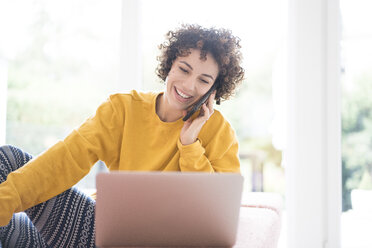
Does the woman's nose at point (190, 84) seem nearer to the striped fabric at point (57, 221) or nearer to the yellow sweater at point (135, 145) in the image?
the yellow sweater at point (135, 145)

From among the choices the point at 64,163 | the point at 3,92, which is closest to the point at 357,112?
the point at 64,163

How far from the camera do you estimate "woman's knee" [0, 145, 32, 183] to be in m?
1.19

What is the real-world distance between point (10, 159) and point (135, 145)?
42 cm

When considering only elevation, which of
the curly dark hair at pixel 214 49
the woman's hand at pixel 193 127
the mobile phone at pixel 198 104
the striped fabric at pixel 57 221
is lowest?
the striped fabric at pixel 57 221

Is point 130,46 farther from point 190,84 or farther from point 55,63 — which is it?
point 190,84

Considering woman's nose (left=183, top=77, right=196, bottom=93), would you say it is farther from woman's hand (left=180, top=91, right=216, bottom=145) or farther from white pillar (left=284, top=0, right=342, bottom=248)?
white pillar (left=284, top=0, right=342, bottom=248)

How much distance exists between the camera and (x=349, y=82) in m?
2.12

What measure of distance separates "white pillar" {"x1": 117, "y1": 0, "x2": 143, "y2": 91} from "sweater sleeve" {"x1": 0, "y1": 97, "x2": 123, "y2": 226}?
38.3 inches

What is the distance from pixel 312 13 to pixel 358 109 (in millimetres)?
577

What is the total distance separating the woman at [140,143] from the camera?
123cm

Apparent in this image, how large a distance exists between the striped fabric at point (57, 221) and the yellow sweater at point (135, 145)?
7 centimetres

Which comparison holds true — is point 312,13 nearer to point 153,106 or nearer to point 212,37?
point 212,37

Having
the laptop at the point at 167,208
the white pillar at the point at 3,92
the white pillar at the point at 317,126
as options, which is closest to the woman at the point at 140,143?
the laptop at the point at 167,208

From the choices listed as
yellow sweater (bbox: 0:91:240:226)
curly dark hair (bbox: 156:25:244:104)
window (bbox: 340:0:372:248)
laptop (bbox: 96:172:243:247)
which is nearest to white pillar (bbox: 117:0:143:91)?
curly dark hair (bbox: 156:25:244:104)
